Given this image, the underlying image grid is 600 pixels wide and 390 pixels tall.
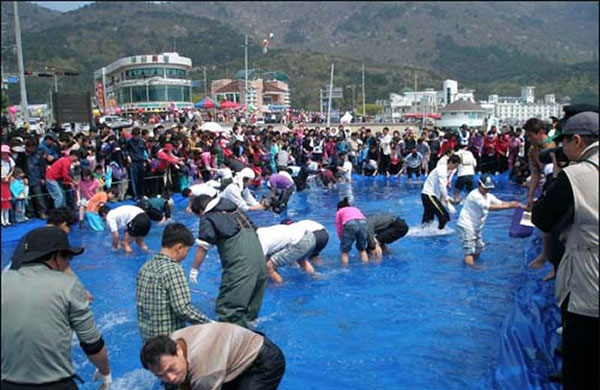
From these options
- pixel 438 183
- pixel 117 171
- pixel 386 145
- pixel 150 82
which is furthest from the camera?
pixel 150 82

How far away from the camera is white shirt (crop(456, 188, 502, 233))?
8.15m

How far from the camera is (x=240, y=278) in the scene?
4742mm

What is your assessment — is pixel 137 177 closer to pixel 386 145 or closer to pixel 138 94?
pixel 386 145

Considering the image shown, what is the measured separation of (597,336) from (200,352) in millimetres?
2008

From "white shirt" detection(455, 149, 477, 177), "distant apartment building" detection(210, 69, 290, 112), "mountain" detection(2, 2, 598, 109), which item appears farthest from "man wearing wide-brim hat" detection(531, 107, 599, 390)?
"distant apartment building" detection(210, 69, 290, 112)

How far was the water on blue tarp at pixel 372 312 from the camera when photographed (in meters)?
5.24

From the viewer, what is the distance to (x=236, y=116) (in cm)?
3181

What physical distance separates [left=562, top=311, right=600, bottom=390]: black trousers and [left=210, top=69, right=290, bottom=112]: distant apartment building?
30915 millimetres

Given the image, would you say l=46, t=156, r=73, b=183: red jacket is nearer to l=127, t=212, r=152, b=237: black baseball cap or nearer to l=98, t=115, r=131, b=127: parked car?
l=127, t=212, r=152, b=237: black baseball cap

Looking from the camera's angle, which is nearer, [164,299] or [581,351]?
[581,351]

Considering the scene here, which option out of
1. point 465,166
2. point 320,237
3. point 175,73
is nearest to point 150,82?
point 175,73

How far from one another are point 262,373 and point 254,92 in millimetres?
33168

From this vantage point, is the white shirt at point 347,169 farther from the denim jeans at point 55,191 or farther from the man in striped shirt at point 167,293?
the man in striped shirt at point 167,293

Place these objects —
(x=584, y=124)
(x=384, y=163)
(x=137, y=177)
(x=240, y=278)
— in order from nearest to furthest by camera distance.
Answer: (x=584, y=124), (x=240, y=278), (x=137, y=177), (x=384, y=163)
